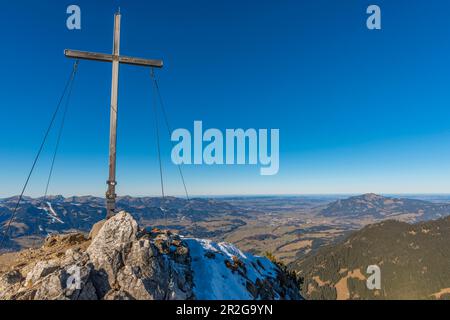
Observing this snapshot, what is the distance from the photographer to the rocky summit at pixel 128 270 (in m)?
14.9

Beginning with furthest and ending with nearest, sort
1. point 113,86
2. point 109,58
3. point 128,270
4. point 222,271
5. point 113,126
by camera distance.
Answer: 1. point 222,271
2. point 109,58
3. point 113,86
4. point 113,126
5. point 128,270

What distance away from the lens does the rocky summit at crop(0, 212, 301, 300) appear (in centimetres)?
1491

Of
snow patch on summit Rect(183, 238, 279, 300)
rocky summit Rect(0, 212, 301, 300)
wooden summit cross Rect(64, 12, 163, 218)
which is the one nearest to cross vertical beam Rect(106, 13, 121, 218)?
wooden summit cross Rect(64, 12, 163, 218)

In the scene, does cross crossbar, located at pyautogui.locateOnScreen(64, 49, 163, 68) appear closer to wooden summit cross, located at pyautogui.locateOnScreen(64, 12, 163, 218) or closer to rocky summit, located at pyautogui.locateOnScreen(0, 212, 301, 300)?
wooden summit cross, located at pyautogui.locateOnScreen(64, 12, 163, 218)

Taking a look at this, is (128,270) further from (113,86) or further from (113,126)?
(113,86)

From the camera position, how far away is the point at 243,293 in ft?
67.1

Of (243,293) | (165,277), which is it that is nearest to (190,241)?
(243,293)

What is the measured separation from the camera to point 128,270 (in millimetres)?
15680

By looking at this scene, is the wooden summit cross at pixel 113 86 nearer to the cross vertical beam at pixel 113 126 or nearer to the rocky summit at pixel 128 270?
the cross vertical beam at pixel 113 126

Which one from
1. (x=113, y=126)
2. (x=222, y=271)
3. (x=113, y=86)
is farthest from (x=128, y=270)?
(x=113, y=86)
